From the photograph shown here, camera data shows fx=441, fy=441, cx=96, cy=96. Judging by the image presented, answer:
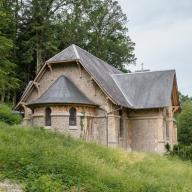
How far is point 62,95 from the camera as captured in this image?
3098cm

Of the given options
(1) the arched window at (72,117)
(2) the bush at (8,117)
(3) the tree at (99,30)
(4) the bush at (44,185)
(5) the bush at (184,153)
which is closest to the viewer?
(4) the bush at (44,185)

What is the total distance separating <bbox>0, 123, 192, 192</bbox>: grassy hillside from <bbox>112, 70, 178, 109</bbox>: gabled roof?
13.2 meters

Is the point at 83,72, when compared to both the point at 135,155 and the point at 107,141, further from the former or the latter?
the point at 135,155

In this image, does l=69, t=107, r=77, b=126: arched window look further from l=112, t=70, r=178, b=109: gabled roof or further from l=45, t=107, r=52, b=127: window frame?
l=112, t=70, r=178, b=109: gabled roof

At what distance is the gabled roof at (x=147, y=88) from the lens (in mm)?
34213

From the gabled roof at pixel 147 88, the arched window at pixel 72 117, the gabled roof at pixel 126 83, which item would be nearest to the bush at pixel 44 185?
the arched window at pixel 72 117

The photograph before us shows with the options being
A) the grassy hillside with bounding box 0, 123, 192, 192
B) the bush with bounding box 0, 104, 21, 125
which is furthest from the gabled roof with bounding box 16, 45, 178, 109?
the grassy hillside with bounding box 0, 123, 192, 192

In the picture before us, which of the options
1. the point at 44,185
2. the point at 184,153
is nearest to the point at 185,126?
the point at 184,153

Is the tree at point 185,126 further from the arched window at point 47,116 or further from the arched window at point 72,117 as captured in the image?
the arched window at point 47,116

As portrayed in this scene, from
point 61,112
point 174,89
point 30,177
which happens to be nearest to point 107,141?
point 61,112

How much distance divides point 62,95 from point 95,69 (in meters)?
4.65

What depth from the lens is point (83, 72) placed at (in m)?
32.8

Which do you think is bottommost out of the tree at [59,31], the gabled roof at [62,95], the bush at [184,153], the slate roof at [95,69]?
the bush at [184,153]

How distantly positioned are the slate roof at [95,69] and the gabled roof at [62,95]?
158 cm
